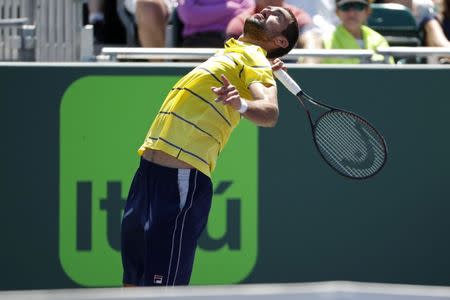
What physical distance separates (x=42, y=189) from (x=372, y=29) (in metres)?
2.88

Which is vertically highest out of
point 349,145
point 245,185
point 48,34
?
point 48,34

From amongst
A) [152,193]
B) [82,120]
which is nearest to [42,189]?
[82,120]

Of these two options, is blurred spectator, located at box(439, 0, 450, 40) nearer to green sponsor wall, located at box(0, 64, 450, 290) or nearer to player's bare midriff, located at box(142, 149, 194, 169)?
green sponsor wall, located at box(0, 64, 450, 290)

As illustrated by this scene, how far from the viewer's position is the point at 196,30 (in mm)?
8977

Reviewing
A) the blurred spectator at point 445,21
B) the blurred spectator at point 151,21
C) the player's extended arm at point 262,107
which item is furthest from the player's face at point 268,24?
the blurred spectator at point 445,21

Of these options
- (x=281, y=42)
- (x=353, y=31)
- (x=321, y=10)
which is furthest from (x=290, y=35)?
(x=321, y=10)

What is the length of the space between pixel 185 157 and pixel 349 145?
3.95 ft

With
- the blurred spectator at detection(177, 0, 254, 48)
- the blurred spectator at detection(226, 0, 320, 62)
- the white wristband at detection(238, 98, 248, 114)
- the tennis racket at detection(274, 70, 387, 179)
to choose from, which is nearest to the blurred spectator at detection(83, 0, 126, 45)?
the blurred spectator at detection(177, 0, 254, 48)

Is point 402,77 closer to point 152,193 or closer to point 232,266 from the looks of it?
point 232,266

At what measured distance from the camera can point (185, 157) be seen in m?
6.02

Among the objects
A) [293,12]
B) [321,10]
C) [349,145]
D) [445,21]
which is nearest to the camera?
[349,145]

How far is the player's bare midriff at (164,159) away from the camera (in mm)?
6047

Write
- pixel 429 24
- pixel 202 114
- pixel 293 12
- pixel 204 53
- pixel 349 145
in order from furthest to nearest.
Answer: pixel 429 24, pixel 293 12, pixel 204 53, pixel 349 145, pixel 202 114

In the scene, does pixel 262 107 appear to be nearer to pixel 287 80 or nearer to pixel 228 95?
pixel 228 95
